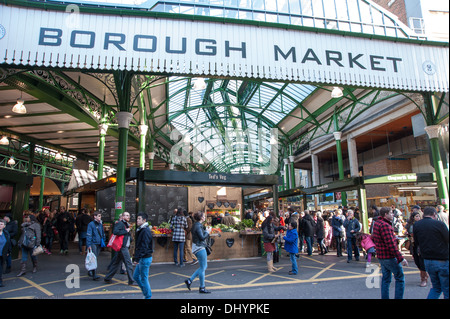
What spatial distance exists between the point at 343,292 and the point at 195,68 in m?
5.18

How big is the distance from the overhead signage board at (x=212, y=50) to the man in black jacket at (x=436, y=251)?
369 centimetres

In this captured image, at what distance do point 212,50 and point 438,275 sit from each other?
5.39 metres

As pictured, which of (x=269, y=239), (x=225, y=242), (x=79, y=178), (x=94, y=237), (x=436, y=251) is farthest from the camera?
(x=79, y=178)

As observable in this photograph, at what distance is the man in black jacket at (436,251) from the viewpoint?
379cm

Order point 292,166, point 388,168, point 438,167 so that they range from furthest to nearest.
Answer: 1. point 292,166
2. point 388,168
3. point 438,167

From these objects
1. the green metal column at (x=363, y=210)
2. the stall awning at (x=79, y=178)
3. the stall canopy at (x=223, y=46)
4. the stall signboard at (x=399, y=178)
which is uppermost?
the stall canopy at (x=223, y=46)

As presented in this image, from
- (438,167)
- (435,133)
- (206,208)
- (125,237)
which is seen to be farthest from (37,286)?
(435,133)

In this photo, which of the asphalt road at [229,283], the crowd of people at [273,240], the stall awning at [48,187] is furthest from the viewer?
the stall awning at [48,187]

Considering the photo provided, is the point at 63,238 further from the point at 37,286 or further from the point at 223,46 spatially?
the point at 223,46

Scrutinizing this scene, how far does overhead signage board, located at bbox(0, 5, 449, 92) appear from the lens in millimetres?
5762

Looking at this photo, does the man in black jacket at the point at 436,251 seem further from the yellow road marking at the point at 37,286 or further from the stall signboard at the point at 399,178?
the stall signboard at the point at 399,178

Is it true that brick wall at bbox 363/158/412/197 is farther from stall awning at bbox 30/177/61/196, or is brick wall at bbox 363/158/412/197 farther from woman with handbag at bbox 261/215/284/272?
stall awning at bbox 30/177/61/196

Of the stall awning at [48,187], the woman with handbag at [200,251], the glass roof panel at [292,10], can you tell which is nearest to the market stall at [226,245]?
the woman with handbag at [200,251]

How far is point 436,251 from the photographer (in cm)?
383
